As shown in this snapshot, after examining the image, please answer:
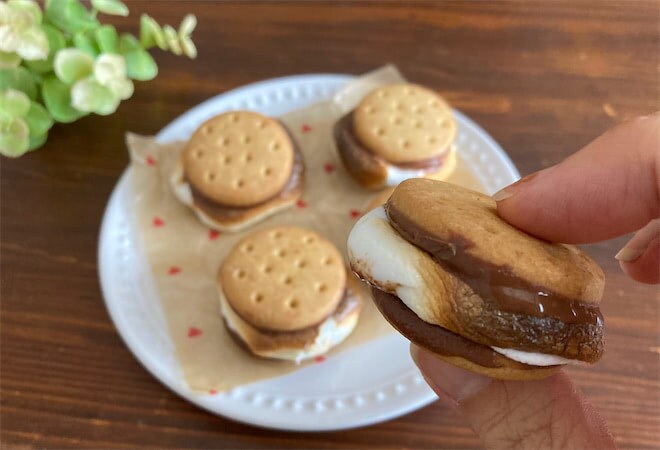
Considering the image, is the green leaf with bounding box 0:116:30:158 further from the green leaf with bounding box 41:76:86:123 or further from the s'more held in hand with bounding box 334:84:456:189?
the s'more held in hand with bounding box 334:84:456:189

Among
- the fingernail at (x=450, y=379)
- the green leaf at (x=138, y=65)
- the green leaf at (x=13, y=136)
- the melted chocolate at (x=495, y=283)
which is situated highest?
the melted chocolate at (x=495, y=283)

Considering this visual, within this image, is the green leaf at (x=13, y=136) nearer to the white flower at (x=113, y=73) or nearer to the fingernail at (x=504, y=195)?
the white flower at (x=113, y=73)

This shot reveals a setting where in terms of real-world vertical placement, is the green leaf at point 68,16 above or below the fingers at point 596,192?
below

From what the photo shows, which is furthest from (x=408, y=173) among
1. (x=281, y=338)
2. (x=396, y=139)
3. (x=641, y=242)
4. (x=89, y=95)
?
(x=89, y=95)

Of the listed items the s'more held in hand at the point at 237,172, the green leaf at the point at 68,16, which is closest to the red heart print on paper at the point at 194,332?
the s'more held in hand at the point at 237,172

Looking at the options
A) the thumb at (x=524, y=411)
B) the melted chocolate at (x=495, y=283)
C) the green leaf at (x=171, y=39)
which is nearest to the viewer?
the melted chocolate at (x=495, y=283)

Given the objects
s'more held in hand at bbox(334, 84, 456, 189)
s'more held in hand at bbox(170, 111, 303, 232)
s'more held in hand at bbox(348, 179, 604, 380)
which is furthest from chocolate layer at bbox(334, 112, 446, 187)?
s'more held in hand at bbox(348, 179, 604, 380)

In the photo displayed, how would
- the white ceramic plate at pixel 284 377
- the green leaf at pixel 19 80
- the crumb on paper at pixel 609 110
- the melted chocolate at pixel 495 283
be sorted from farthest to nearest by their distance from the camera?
the crumb on paper at pixel 609 110 < the green leaf at pixel 19 80 < the white ceramic plate at pixel 284 377 < the melted chocolate at pixel 495 283
